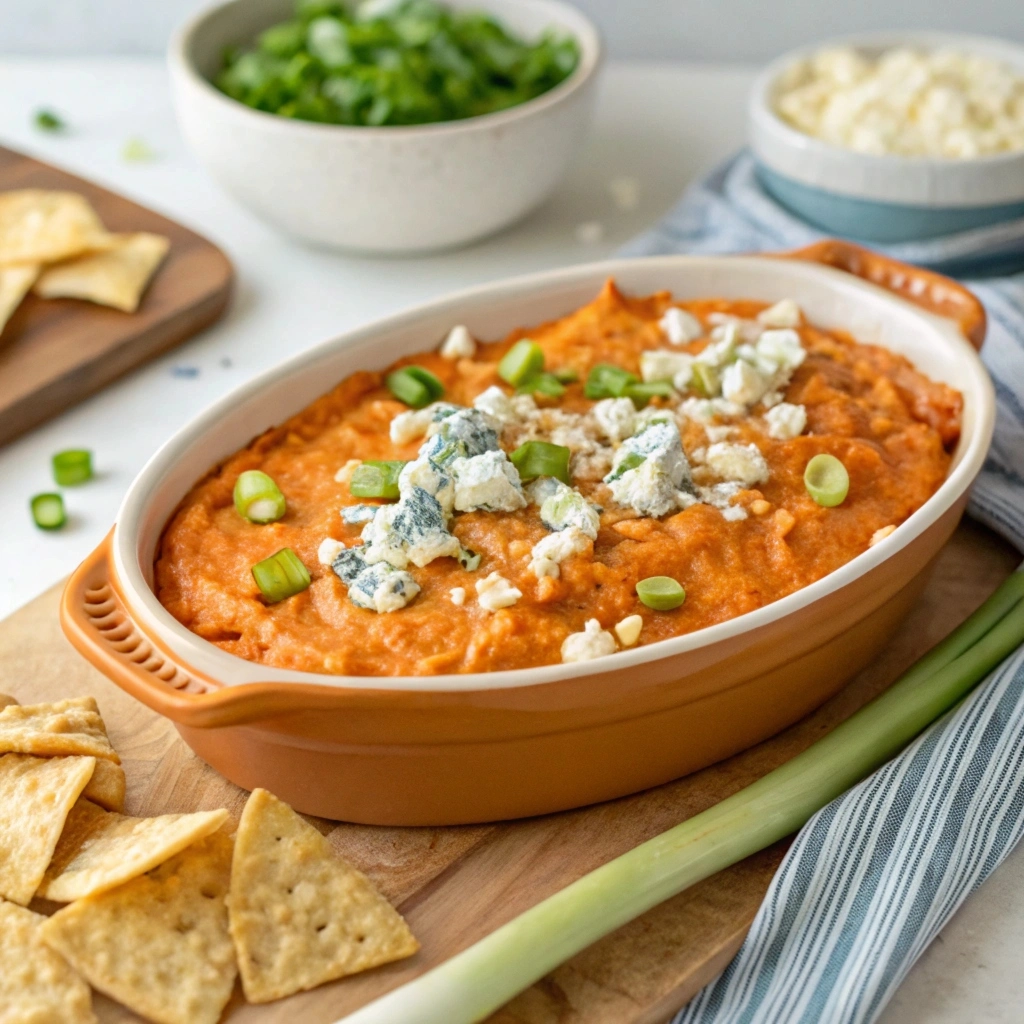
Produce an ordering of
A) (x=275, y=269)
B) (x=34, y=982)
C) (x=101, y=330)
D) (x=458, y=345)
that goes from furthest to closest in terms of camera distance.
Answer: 1. (x=275, y=269)
2. (x=101, y=330)
3. (x=458, y=345)
4. (x=34, y=982)

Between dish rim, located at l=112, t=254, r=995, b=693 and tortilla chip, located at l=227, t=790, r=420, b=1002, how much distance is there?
0.28 meters

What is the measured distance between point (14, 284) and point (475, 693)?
7.48ft

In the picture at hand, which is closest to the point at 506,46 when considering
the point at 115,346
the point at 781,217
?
the point at 781,217

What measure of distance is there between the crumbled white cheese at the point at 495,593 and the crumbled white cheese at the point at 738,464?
1.85 ft

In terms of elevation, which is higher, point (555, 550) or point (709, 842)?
point (555, 550)

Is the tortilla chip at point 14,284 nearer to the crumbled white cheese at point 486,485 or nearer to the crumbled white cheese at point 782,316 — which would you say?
the crumbled white cheese at point 486,485

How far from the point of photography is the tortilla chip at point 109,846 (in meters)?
2.15

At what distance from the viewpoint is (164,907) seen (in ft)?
Result: 7.11

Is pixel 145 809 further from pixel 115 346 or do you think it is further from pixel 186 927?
pixel 115 346

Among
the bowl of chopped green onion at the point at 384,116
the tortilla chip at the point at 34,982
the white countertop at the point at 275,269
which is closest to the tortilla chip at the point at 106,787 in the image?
the tortilla chip at the point at 34,982

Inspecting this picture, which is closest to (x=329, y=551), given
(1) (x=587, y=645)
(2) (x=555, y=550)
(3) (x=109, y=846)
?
(2) (x=555, y=550)

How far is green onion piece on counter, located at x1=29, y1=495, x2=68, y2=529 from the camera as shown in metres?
3.24

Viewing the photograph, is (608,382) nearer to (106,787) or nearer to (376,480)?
(376,480)

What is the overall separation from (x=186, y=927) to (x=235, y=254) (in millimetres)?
2679
